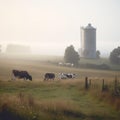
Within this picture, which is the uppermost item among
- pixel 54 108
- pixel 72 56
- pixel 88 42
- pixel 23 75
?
pixel 88 42

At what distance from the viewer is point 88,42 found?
97.9 metres

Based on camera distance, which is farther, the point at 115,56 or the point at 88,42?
the point at 88,42

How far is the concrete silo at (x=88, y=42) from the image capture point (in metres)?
95.9

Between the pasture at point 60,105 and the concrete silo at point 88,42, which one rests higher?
the concrete silo at point 88,42

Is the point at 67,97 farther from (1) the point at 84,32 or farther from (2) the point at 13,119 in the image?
(1) the point at 84,32

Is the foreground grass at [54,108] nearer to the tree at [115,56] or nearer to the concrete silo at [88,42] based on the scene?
the tree at [115,56]

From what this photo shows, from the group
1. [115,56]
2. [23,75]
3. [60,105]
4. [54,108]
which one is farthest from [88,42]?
[54,108]

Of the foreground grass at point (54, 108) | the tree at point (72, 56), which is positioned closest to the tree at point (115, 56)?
the tree at point (72, 56)

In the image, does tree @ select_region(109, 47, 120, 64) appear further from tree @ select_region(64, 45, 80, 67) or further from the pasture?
the pasture

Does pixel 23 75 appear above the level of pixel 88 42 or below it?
below

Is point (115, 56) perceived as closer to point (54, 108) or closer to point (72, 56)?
point (72, 56)

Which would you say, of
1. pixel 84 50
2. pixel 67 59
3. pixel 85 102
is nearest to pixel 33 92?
pixel 85 102

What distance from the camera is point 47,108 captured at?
15250 mm

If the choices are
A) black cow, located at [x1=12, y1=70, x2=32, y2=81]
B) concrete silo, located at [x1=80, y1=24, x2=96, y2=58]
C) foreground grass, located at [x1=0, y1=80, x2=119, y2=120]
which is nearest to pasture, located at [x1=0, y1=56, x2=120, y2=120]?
foreground grass, located at [x1=0, y1=80, x2=119, y2=120]
